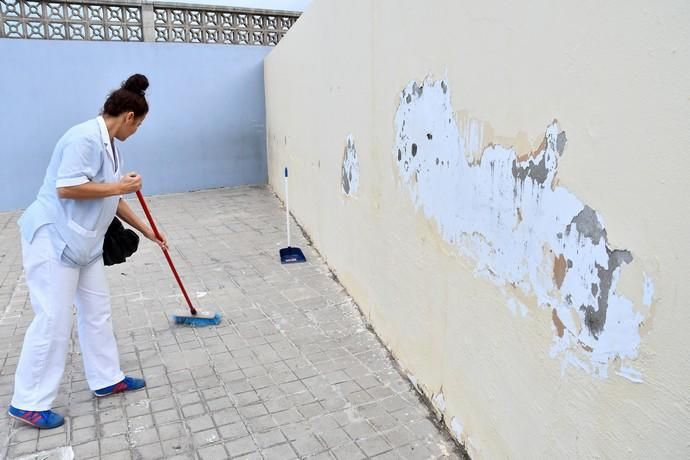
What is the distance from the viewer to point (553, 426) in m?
1.97

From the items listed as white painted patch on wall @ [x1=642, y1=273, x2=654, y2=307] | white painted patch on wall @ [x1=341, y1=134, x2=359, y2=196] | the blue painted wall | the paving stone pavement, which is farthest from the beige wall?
the blue painted wall

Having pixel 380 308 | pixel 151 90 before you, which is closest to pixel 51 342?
pixel 380 308

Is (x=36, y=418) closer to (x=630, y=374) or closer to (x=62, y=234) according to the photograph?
(x=62, y=234)

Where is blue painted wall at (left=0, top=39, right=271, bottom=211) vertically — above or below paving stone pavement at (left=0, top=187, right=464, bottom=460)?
above

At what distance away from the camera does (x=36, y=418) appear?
9.51ft

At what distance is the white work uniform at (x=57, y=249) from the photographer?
282 centimetres

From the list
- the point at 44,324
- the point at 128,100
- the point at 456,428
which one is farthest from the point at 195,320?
the point at 456,428

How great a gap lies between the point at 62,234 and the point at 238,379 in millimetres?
1370

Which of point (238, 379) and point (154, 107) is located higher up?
point (154, 107)

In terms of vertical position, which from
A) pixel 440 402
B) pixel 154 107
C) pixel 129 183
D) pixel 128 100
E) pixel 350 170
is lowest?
pixel 440 402

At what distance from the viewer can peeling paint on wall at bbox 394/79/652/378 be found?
5.43 feet

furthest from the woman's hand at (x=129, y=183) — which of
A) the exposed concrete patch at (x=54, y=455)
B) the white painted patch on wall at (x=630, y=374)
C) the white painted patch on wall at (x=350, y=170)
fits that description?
the white painted patch on wall at (x=630, y=374)

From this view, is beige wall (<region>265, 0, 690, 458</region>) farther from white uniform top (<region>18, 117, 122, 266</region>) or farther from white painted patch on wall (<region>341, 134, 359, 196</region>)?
white uniform top (<region>18, 117, 122, 266</region>)

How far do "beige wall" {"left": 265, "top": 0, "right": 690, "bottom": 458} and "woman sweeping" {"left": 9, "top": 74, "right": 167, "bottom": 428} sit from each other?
64.0 inches
